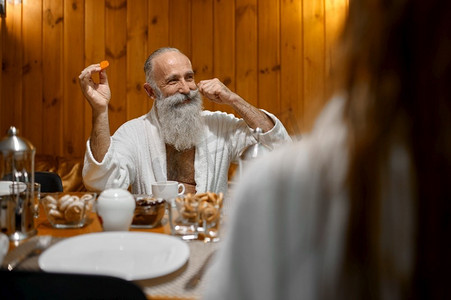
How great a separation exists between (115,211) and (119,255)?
245 millimetres

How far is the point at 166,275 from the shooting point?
905 mm

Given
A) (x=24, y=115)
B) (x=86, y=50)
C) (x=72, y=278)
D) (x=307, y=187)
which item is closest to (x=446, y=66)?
(x=307, y=187)

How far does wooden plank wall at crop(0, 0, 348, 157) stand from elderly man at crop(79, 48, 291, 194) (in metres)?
0.98

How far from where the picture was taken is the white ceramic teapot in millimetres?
1254

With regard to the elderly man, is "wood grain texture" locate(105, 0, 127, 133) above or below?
above

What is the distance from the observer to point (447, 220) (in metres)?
0.46

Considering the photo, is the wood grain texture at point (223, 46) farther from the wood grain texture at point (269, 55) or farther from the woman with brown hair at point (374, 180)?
the woman with brown hair at point (374, 180)

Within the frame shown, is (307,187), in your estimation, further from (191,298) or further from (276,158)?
(191,298)

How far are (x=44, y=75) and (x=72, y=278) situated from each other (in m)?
3.42

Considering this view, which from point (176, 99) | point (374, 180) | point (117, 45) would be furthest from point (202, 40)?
point (374, 180)

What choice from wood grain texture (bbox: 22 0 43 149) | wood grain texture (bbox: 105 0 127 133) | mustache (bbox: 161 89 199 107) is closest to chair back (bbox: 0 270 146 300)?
mustache (bbox: 161 89 199 107)

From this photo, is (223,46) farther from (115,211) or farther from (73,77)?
(115,211)

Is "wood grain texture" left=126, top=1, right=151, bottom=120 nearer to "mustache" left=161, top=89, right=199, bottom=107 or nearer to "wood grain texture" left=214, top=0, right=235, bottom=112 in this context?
"wood grain texture" left=214, top=0, right=235, bottom=112

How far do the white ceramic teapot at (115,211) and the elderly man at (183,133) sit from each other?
3.28 ft
